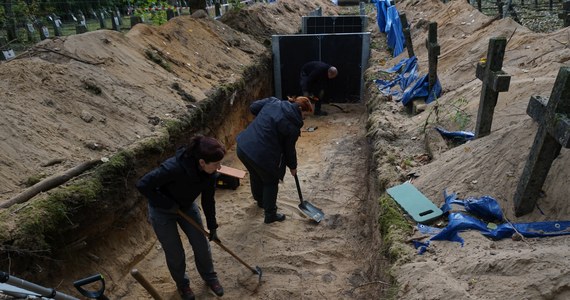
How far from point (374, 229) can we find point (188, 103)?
3.67 m

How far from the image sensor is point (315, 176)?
6688 mm

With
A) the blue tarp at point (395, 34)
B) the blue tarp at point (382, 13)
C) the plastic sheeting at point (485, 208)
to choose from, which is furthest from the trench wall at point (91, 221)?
the blue tarp at point (382, 13)

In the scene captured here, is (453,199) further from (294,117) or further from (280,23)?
(280,23)

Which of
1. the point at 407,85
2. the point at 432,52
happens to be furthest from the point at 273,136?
the point at 407,85

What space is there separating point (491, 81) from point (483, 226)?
5.36 feet

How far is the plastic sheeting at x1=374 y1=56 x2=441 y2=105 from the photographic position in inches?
254

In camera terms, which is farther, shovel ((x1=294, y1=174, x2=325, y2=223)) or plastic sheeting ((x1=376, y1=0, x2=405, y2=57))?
plastic sheeting ((x1=376, y1=0, x2=405, y2=57))

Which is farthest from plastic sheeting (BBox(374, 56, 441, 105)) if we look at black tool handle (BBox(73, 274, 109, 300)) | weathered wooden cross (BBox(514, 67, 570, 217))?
black tool handle (BBox(73, 274, 109, 300))

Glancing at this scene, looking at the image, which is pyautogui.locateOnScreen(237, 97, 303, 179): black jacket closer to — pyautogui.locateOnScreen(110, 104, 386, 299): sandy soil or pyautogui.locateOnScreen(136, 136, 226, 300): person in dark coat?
pyautogui.locateOnScreen(110, 104, 386, 299): sandy soil

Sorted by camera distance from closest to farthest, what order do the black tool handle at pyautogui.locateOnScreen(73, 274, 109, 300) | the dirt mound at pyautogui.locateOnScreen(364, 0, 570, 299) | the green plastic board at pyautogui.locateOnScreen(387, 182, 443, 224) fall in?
the black tool handle at pyautogui.locateOnScreen(73, 274, 109, 300), the dirt mound at pyautogui.locateOnScreen(364, 0, 570, 299), the green plastic board at pyautogui.locateOnScreen(387, 182, 443, 224)

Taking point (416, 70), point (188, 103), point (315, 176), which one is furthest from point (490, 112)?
point (188, 103)

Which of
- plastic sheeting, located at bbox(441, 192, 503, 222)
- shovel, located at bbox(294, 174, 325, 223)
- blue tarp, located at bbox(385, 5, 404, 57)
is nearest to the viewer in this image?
plastic sheeting, located at bbox(441, 192, 503, 222)

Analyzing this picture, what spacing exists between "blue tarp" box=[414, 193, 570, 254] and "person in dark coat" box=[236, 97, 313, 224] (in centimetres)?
192

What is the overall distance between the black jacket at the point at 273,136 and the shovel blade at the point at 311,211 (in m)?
0.76
